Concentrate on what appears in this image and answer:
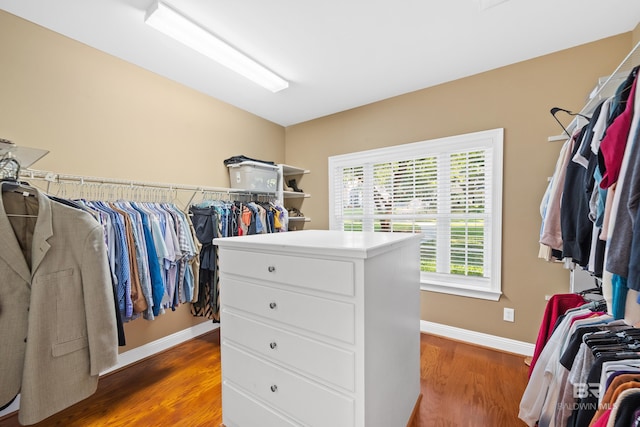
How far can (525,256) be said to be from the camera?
2387 millimetres

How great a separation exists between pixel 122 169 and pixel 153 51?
1021mm

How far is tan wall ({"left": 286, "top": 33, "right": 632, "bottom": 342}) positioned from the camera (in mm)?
2176

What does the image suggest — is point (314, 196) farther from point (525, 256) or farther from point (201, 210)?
point (525, 256)

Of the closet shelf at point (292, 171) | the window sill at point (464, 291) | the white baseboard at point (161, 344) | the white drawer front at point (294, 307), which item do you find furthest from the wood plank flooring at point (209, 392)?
the closet shelf at point (292, 171)

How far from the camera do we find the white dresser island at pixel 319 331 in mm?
1107

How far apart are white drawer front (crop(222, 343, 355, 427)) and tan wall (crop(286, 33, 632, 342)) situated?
204 cm

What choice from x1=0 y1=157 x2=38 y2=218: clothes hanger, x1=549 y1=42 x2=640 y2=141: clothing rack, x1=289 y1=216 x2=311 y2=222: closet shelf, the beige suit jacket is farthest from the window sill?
x1=0 y1=157 x2=38 y2=218: clothes hanger

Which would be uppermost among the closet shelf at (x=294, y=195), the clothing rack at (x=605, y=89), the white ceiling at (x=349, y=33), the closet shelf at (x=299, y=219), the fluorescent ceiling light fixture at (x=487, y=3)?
the white ceiling at (x=349, y=33)

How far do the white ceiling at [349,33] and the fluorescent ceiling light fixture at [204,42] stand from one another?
5 centimetres

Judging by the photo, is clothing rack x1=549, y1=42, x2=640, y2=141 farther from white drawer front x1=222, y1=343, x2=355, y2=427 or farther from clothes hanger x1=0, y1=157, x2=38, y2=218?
clothes hanger x1=0, y1=157, x2=38, y2=218

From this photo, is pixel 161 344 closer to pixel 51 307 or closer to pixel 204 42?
pixel 51 307

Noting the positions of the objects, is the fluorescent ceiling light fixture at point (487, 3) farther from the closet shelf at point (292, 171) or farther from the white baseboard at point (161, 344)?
the white baseboard at point (161, 344)

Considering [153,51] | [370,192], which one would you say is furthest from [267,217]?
[153,51]

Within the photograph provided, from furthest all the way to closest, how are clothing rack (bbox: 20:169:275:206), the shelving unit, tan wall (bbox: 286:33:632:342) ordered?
the shelving unit, tan wall (bbox: 286:33:632:342), clothing rack (bbox: 20:169:275:206)
